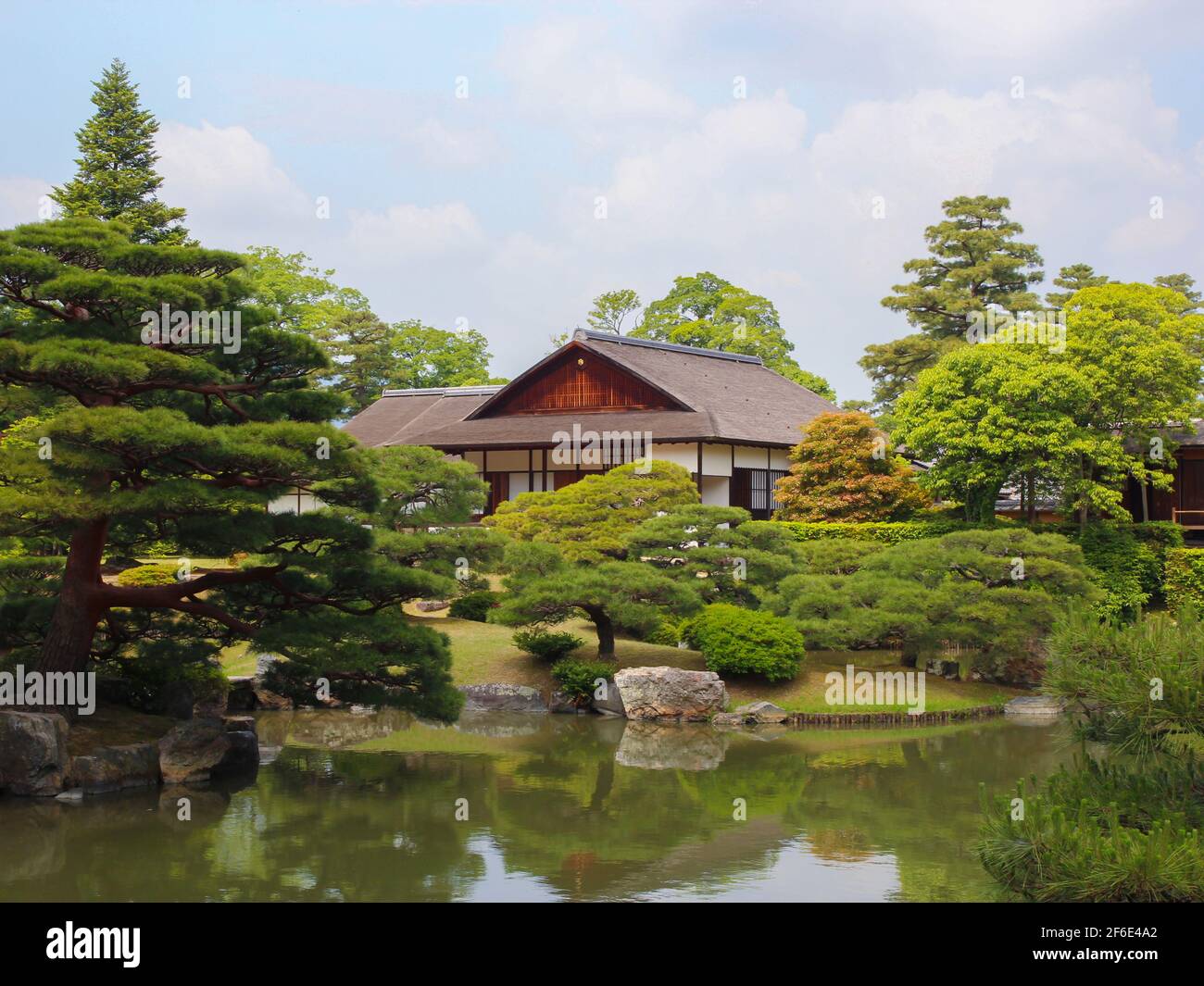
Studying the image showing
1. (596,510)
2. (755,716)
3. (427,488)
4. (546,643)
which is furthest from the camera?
(427,488)

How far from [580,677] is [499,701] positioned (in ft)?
4.39

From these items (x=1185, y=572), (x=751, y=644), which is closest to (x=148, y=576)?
(x=751, y=644)

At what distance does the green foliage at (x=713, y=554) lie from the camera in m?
20.6

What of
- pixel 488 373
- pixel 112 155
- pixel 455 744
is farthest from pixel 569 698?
pixel 488 373

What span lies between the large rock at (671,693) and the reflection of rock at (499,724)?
145 centimetres

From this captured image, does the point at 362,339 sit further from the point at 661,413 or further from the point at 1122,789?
the point at 1122,789

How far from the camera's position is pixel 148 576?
858 inches

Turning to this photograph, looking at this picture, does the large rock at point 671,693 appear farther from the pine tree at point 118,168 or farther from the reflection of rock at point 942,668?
the pine tree at point 118,168

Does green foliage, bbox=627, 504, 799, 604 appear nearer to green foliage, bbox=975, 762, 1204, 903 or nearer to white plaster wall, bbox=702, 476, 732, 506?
white plaster wall, bbox=702, 476, 732, 506

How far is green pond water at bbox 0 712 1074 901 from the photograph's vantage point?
32.4 ft

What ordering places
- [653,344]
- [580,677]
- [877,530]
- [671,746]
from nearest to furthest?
1. [671,746]
2. [580,677]
3. [877,530]
4. [653,344]

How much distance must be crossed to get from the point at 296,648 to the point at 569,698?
700 centimetres

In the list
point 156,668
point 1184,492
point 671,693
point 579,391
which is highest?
point 579,391

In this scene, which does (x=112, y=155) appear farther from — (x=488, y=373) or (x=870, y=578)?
(x=870, y=578)
